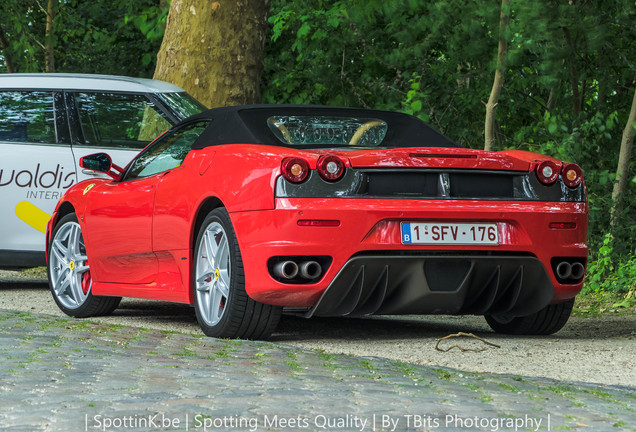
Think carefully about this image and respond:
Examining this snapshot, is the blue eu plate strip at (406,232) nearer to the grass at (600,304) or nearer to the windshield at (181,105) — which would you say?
the grass at (600,304)

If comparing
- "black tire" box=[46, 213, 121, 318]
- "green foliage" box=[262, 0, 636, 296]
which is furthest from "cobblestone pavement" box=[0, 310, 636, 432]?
"green foliage" box=[262, 0, 636, 296]

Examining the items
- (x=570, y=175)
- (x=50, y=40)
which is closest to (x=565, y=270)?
(x=570, y=175)

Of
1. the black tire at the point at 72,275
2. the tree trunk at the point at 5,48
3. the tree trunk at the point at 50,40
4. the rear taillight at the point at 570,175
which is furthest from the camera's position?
the tree trunk at the point at 5,48

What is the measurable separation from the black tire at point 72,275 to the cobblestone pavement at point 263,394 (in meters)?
2.32

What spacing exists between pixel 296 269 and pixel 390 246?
53cm

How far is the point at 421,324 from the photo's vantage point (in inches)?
340

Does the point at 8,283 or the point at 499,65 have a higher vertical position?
the point at 499,65

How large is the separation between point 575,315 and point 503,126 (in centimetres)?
781

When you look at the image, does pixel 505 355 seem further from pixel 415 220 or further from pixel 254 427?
pixel 254 427

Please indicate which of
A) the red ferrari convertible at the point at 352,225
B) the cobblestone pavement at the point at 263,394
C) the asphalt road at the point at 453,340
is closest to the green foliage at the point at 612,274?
the asphalt road at the point at 453,340

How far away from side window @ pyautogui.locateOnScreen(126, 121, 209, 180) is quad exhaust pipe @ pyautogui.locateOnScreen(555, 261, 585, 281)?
2419 mm

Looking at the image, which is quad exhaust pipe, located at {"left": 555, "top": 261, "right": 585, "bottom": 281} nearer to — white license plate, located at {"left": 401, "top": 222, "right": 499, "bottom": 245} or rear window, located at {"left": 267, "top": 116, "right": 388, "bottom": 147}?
white license plate, located at {"left": 401, "top": 222, "right": 499, "bottom": 245}

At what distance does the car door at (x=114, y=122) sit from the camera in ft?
34.3

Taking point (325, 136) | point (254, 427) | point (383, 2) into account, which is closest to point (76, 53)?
point (383, 2)
